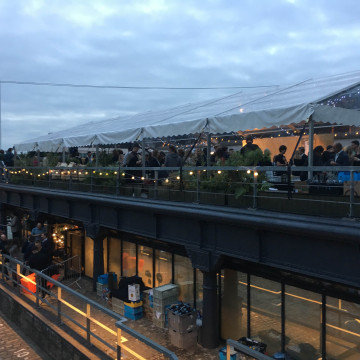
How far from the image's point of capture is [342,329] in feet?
25.6

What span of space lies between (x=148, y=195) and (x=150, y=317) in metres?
3.92

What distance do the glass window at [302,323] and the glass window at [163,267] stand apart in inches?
175

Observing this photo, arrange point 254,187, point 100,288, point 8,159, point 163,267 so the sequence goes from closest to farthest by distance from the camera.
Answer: point 254,187, point 163,267, point 100,288, point 8,159

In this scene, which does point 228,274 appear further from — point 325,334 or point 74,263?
point 74,263

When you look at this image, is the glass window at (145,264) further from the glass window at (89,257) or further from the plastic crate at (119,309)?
the glass window at (89,257)

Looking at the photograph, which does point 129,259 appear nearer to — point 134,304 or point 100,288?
point 100,288

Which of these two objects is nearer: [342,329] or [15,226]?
[342,329]

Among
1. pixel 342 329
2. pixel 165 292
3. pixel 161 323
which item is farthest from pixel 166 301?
pixel 342 329

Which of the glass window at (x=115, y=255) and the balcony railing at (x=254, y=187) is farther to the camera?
the glass window at (x=115, y=255)

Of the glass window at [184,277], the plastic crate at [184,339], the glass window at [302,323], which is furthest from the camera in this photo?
the glass window at [184,277]

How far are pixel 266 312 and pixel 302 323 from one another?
975mm

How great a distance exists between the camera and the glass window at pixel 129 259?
13836mm

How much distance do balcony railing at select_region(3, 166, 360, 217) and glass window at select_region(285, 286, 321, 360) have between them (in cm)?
243

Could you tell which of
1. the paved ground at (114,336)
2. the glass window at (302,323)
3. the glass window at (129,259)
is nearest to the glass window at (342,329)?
the glass window at (302,323)
